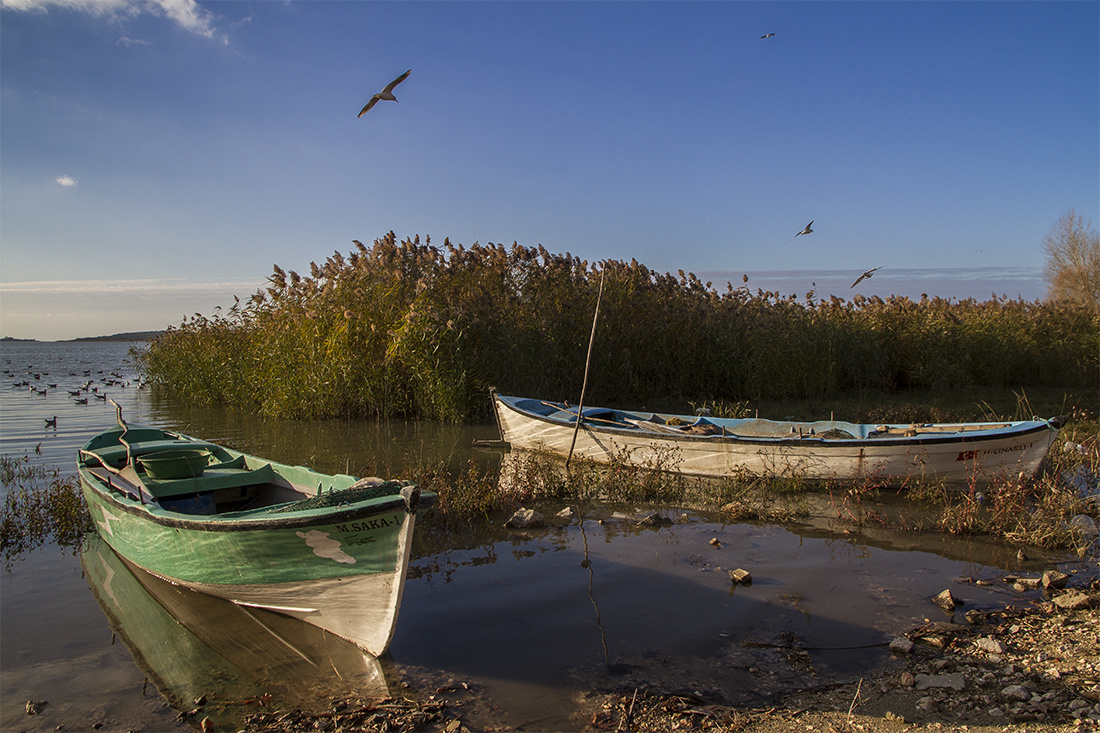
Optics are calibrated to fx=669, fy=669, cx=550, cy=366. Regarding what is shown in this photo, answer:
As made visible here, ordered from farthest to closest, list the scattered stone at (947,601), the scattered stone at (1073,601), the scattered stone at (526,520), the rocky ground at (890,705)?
the scattered stone at (526,520), the scattered stone at (947,601), the scattered stone at (1073,601), the rocky ground at (890,705)

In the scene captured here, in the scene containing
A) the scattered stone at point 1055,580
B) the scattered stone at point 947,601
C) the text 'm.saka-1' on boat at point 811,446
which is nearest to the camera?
the scattered stone at point 947,601

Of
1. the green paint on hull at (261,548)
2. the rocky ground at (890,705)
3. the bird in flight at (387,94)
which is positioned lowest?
the rocky ground at (890,705)

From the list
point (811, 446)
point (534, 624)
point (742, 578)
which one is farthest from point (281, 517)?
point (811, 446)

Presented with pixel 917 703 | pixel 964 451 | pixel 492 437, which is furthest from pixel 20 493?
pixel 964 451

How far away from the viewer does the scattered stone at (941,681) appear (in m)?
3.82

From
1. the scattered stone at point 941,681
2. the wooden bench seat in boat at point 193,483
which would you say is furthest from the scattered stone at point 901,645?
the wooden bench seat in boat at point 193,483

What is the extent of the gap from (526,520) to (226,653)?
3266 mm

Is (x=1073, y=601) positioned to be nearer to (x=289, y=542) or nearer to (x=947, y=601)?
(x=947, y=601)

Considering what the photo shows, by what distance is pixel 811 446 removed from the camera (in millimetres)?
8484

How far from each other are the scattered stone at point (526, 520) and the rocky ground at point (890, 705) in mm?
3129

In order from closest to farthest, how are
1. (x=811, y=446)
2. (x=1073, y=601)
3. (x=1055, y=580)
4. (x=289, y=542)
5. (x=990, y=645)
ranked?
1. (x=990, y=645)
2. (x=289, y=542)
3. (x=1073, y=601)
4. (x=1055, y=580)
5. (x=811, y=446)

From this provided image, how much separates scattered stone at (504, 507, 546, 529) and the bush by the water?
752 centimetres

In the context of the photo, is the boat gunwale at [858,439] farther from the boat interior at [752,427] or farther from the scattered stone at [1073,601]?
the scattered stone at [1073,601]

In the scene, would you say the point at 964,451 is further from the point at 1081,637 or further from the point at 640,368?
the point at 640,368
